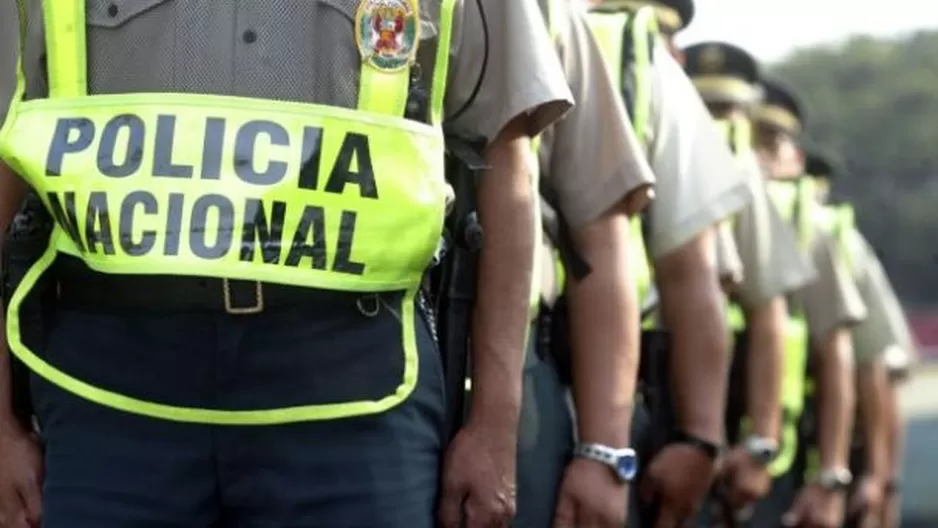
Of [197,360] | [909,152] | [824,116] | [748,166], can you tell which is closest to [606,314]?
[197,360]

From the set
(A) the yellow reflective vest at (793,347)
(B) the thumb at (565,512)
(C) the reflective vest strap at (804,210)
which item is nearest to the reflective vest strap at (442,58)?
(B) the thumb at (565,512)

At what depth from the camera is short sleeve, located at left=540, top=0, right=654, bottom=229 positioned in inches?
191

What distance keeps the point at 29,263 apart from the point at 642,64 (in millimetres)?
1838

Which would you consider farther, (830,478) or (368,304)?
(830,478)

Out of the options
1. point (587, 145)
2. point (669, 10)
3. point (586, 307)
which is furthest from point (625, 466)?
point (669, 10)

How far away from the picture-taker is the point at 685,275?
5871 mm

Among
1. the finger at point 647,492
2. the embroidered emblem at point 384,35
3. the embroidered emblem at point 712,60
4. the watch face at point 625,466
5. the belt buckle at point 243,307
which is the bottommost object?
the finger at point 647,492

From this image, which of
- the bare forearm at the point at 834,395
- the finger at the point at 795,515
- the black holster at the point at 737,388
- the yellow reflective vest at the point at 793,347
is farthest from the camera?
the bare forearm at the point at 834,395

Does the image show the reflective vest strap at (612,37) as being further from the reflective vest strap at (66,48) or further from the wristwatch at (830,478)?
the wristwatch at (830,478)

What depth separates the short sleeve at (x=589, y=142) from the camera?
191 inches

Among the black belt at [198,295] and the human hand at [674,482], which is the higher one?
the black belt at [198,295]

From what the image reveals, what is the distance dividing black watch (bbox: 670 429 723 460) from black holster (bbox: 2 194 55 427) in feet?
6.61

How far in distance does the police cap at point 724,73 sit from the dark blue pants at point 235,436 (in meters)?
4.32

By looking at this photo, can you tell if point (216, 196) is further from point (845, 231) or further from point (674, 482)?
point (845, 231)
